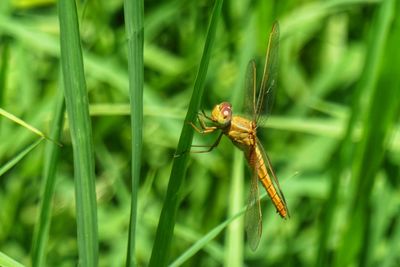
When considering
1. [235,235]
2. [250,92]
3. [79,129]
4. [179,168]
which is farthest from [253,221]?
[79,129]

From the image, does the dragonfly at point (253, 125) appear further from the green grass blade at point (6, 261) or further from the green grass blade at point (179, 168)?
the green grass blade at point (6, 261)

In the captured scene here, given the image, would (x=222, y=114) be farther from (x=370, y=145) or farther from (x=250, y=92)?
(x=370, y=145)

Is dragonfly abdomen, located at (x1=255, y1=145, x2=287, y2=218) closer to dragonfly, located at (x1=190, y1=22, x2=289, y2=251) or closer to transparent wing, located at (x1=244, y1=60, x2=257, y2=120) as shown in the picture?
dragonfly, located at (x1=190, y1=22, x2=289, y2=251)

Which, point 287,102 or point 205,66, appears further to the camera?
point 287,102

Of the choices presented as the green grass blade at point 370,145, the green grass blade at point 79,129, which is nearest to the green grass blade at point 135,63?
the green grass blade at point 79,129

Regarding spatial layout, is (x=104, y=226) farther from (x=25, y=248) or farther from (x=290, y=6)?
(x=290, y=6)

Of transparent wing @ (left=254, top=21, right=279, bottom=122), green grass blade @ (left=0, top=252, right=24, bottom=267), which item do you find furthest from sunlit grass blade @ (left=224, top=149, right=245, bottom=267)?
green grass blade @ (left=0, top=252, right=24, bottom=267)

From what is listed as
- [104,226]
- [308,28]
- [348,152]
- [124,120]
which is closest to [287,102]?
[308,28]
